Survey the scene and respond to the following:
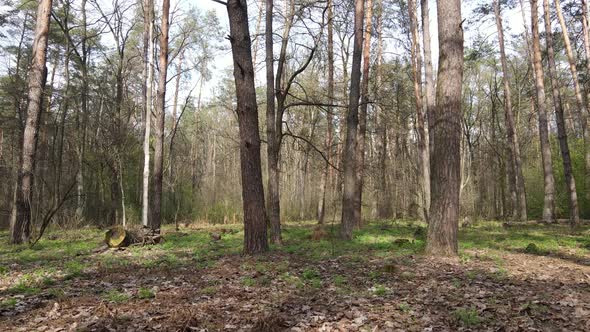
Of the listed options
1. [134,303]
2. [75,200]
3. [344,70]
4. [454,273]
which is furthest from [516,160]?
[75,200]

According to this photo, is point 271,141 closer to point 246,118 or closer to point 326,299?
point 246,118

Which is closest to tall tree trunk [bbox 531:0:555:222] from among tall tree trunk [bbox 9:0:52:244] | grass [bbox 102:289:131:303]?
grass [bbox 102:289:131:303]

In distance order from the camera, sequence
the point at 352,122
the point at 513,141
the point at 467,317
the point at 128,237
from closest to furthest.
Result: 1. the point at 467,317
2. the point at 352,122
3. the point at 128,237
4. the point at 513,141

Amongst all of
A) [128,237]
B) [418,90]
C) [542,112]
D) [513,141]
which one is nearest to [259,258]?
[128,237]

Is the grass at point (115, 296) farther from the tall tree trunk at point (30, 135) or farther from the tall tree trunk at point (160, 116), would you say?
the tall tree trunk at point (30, 135)

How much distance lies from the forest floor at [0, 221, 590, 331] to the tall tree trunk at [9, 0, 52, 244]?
6.47 feet

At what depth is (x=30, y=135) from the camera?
10125mm

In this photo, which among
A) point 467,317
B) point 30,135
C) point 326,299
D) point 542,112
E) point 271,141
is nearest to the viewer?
point 467,317

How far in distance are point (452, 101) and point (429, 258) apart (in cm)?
281

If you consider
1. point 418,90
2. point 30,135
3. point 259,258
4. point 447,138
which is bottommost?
point 259,258

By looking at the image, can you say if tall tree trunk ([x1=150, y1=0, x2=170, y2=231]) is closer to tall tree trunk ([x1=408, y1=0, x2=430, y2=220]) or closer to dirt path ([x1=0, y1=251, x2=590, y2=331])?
dirt path ([x1=0, y1=251, x2=590, y2=331])

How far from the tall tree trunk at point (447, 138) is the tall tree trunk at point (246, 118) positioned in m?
3.14

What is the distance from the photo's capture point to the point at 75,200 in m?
19.0

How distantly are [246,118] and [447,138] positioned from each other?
359cm
